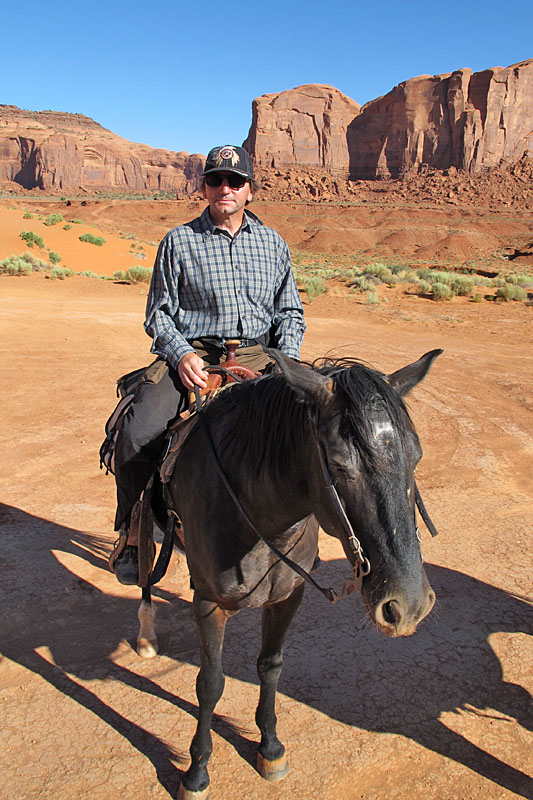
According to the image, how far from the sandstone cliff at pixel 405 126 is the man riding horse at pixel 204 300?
99200mm

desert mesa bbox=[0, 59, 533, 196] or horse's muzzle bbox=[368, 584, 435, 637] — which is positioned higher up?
desert mesa bbox=[0, 59, 533, 196]

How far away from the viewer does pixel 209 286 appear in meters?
3.10

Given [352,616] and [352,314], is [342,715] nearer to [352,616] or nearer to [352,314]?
[352,616]

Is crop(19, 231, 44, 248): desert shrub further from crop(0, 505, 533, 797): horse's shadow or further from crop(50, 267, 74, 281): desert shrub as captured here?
crop(0, 505, 533, 797): horse's shadow

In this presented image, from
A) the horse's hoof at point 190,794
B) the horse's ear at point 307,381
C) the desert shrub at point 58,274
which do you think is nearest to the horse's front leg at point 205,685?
the horse's hoof at point 190,794

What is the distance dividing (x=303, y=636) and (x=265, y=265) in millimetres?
2533

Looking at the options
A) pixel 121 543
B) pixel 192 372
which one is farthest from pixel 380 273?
pixel 192 372

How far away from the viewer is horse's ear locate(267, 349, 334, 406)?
69.5 inches

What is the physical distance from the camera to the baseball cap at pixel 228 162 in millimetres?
2957

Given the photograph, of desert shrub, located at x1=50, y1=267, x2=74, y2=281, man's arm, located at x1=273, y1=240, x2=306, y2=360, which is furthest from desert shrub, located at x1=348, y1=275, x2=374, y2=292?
man's arm, located at x1=273, y1=240, x2=306, y2=360

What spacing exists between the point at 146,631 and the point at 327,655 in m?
1.22

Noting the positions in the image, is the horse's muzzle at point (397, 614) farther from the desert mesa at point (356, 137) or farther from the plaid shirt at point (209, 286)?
the desert mesa at point (356, 137)

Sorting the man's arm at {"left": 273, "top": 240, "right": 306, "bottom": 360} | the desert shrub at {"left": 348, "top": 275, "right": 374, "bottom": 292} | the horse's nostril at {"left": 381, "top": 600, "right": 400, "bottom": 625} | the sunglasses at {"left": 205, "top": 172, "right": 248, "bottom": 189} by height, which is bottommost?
the desert shrub at {"left": 348, "top": 275, "right": 374, "bottom": 292}

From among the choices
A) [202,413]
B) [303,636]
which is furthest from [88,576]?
[202,413]
